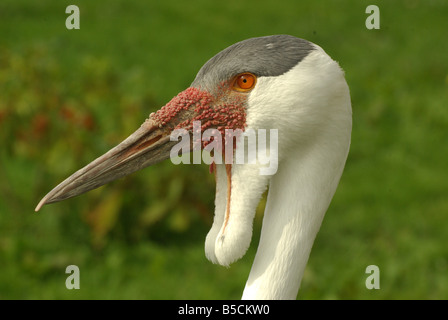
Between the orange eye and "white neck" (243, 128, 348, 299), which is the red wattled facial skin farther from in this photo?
"white neck" (243, 128, 348, 299)

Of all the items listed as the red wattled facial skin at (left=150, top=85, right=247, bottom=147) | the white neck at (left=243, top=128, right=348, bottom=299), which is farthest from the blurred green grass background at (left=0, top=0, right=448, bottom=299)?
the red wattled facial skin at (left=150, top=85, right=247, bottom=147)

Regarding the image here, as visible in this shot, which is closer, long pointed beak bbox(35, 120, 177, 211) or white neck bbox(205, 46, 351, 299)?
white neck bbox(205, 46, 351, 299)

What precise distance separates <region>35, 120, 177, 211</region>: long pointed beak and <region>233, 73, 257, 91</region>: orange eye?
0.33m

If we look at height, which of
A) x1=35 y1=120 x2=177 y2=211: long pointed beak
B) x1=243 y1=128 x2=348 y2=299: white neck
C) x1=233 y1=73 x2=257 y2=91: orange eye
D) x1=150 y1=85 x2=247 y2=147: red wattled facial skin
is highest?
x1=233 y1=73 x2=257 y2=91: orange eye

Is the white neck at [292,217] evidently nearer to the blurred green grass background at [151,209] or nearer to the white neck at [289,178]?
the white neck at [289,178]

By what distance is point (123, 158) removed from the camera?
104 inches

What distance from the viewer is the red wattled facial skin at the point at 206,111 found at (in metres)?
2.57

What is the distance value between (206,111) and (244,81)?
196 millimetres

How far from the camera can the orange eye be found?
2535 mm

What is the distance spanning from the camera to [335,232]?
625 cm

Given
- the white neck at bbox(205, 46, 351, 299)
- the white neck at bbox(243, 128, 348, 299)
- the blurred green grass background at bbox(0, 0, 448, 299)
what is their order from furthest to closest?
the blurred green grass background at bbox(0, 0, 448, 299) < the white neck at bbox(243, 128, 348, 299) < the white neck at bbox(205, 46, 351, 299)

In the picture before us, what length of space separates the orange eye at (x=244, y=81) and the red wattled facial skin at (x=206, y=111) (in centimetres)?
3

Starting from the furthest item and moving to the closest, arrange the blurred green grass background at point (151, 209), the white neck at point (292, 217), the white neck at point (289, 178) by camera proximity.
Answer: the blurred green grass background at point (151, 209) → the white neck at point (292, 217) → the white neck at point (289, 178)

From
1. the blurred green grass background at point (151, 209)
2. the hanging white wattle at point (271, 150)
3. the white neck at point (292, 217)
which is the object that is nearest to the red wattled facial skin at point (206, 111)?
Answer: the hanging white wattle at point (271, 150)
